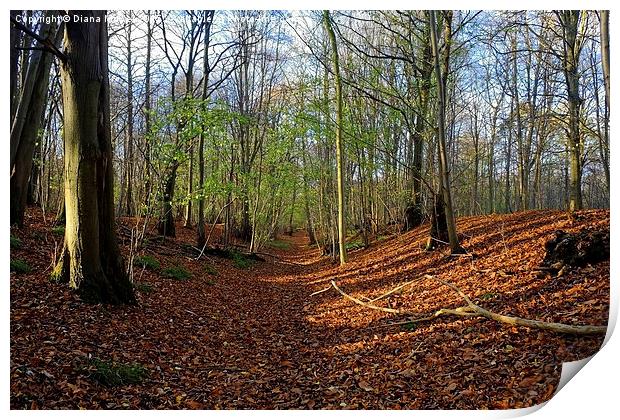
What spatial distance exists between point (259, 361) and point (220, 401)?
2.20 feet

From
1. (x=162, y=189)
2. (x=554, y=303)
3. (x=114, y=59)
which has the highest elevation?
(x=114, y=59)

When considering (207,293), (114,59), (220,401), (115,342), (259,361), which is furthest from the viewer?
(114,59)

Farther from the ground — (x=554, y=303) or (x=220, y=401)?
(x=554, y=303)

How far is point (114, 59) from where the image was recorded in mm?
6988

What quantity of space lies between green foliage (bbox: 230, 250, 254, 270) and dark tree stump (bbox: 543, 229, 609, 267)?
23.7 ft

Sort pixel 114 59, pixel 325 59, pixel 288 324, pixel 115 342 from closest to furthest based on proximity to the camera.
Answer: pixel 115 342 < pixel 288 324 < pixel 114 59 < pixel 325 59

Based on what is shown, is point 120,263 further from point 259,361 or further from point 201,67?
point 201,67

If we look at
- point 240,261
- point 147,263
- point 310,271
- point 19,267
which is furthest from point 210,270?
point 19,267

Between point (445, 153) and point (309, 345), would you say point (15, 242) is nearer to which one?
point (309, 345)

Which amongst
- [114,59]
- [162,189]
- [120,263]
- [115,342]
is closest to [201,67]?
[114,59]

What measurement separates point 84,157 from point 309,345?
2924 millimetres

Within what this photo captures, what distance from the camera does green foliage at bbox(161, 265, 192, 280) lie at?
6.77 metres

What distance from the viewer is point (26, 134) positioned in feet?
19.1

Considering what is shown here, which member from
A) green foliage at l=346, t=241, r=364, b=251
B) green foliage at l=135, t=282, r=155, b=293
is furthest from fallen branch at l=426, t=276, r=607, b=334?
green foliage at l=346, t=241, r=364, b=251
